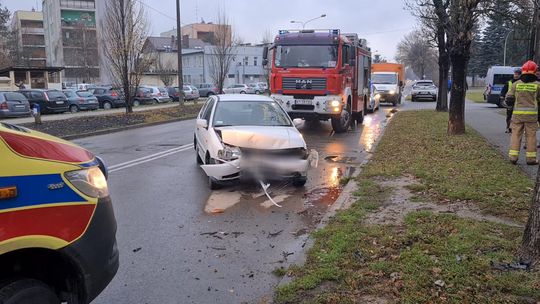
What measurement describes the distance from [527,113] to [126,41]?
60.9ft

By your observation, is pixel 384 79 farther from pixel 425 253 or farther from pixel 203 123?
pixel 425 253

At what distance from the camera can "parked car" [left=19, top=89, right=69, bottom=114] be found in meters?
27.7

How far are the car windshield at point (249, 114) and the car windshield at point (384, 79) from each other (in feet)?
82.1

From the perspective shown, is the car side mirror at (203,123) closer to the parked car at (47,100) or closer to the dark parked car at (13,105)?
the dark parked car at (13,105)

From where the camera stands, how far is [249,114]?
9.26 meters

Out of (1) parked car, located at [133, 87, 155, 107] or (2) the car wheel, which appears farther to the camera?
(1) parked car, located at [133, 87, 155, 107]

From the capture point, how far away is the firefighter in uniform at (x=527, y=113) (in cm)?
895

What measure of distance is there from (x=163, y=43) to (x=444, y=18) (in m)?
99.2

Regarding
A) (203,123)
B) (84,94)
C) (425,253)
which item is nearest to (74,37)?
(84,94)

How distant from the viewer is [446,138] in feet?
→ 42.1

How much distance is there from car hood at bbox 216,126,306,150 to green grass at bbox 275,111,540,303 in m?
1.41

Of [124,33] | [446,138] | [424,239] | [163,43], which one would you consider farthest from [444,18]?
[163,43]

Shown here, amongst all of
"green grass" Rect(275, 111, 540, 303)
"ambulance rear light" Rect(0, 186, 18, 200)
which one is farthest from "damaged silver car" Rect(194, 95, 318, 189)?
"ambulance rear light" Rect(0, 186, 18, 200)

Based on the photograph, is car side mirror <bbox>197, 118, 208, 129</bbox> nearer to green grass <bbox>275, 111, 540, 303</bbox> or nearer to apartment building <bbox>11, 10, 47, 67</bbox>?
green grass <bbox>275, 111, 540, 303</bbox>
